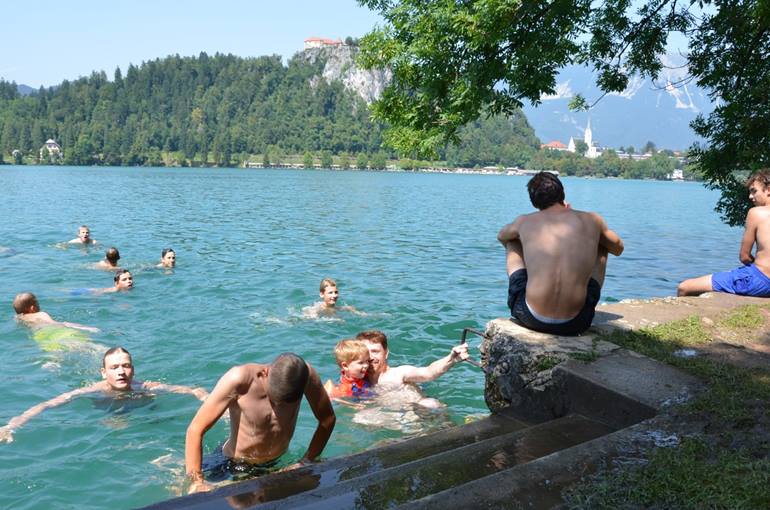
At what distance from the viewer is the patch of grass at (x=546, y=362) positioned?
5.06 m

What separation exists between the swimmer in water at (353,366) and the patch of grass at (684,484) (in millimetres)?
4055

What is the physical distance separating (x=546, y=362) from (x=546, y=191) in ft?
5.03

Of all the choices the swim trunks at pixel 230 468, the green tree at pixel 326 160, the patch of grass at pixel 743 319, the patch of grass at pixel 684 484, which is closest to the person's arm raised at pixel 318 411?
the swim trunks at pixel 230 468

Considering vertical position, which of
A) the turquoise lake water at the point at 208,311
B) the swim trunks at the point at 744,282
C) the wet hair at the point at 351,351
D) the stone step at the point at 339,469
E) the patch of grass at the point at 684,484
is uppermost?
the swim trunks at the point at 744,282

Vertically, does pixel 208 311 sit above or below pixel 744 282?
below

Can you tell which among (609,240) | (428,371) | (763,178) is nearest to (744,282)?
(763,178)

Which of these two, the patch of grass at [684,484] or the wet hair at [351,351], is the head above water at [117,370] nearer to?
the wet hair at [351,351]

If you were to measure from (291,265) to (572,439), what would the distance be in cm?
1572

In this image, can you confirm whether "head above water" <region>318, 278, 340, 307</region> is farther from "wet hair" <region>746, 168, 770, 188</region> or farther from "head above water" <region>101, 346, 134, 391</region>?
"wet hair" <region>746, 168, 770, 188</region>

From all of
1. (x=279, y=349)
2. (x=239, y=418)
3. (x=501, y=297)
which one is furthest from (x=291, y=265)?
(x=239, y=418)

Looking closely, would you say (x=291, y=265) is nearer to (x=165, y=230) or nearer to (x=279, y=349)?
(x=279, y=349)

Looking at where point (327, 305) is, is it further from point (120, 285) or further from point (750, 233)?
point (750, 233)

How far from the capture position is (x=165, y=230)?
93.0 ft

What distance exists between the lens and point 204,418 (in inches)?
189
